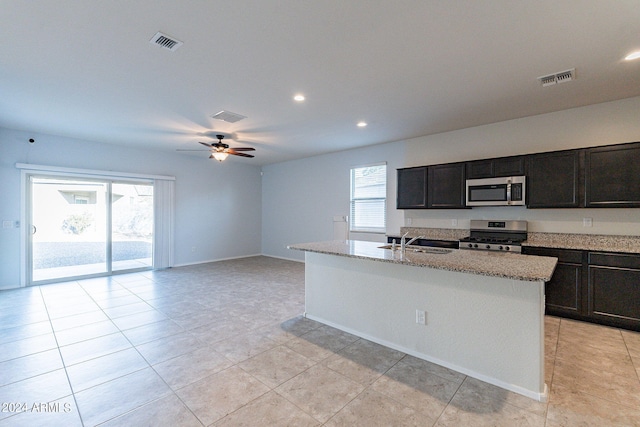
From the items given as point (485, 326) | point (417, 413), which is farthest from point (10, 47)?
point (485, 326)

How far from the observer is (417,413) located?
1.93m

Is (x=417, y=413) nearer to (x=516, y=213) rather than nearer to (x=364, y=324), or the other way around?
(x=364, y=324)

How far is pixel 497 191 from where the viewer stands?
4164 millimetres

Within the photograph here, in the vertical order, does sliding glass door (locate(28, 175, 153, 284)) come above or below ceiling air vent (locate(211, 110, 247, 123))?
below

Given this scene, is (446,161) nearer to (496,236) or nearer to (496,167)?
(496,167)

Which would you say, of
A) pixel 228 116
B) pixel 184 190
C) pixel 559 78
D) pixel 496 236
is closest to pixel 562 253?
pixel 496 236

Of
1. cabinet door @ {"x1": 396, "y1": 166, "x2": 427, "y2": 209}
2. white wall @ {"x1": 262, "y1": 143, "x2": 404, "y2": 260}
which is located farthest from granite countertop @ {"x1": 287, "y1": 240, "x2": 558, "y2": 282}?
white wall @ {"x1": 262, "y1": 143, "x2": 404, "y2": 260}

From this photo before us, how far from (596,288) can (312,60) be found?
13.4 feet

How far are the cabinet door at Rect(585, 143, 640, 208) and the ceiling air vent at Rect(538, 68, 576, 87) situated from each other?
1116 mm

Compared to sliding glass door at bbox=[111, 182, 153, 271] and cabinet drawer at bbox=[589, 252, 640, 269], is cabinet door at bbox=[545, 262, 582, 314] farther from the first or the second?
sliding glass door at bbox=[111, 182, 153, 271]

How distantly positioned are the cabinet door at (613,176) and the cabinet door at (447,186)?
1475 millimetres

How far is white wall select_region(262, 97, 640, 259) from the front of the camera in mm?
3650

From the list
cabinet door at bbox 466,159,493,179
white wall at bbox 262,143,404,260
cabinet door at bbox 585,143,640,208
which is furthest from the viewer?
white wall at bbox 262,143,404,260

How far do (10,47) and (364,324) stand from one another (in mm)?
4129
